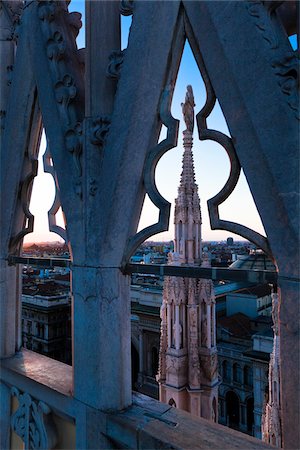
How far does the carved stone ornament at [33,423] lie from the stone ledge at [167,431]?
0.54 meters

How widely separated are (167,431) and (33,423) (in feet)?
3.56

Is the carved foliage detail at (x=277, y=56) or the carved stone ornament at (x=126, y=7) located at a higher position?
the carved stone ornament at (x=126, y=7)

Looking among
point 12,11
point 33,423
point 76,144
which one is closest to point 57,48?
point 76,144

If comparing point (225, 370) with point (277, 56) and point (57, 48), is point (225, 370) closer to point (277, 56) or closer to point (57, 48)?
point (57, 48)

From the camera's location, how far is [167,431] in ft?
5.89

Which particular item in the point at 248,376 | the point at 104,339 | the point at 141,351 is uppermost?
the point at 104,339

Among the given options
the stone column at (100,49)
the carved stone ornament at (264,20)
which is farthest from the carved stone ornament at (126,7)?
the carved stone ornament at (264,20)

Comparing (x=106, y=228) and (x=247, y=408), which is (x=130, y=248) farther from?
(x=247, y=408)

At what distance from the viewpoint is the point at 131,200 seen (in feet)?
6.57

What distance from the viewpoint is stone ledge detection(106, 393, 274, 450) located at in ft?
5.56

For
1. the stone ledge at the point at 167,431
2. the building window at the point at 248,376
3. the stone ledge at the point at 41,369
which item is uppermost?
the stone ledge at the point at 41,369

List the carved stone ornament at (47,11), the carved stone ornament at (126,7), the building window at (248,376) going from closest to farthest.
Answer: the carved stone ornament at (126,7) < the carved stone ornament at (47,11) < the building window at (248,376)

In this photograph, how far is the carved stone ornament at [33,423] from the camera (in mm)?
2266

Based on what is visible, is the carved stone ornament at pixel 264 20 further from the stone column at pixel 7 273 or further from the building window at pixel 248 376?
the building window at pixel 248 376
